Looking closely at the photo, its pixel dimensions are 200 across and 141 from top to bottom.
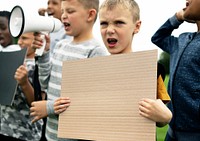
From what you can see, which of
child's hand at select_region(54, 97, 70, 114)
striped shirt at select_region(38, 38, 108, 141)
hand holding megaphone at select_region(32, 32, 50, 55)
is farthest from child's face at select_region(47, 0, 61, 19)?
child's hand at select_region(54, 97, 70, 114)

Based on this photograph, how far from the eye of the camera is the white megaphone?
2859 mm

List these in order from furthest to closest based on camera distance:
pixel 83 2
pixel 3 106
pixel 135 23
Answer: pixel 3 106 < pixel 83 2 < pixel 135 23

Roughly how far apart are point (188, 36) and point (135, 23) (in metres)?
0.33

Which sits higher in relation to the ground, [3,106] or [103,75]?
[103,75]

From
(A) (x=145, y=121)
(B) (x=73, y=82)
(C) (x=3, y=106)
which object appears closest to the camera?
(A) (x=145, y=121)

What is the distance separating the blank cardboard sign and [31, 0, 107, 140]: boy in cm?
31

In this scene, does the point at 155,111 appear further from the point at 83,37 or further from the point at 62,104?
the point at 83,37

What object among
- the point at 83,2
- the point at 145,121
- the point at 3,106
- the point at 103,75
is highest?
the point at 83,2

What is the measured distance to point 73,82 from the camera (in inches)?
87.9

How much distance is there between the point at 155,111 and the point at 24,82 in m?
1.55

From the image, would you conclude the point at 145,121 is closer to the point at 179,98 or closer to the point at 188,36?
the point at 179,98

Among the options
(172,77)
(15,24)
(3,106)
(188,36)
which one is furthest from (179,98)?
(3,106)

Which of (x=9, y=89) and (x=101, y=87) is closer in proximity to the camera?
(x=101, y=87)

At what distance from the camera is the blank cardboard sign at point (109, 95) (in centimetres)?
187
